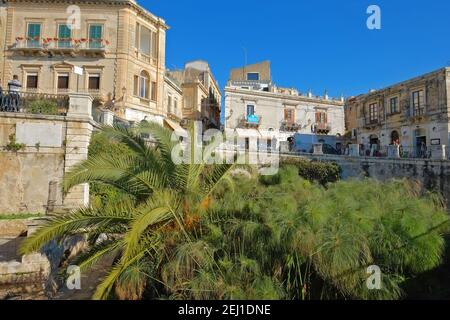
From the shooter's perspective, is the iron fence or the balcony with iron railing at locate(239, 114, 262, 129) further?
the balcony with iron railing at locate(239, 114, 262, 129)

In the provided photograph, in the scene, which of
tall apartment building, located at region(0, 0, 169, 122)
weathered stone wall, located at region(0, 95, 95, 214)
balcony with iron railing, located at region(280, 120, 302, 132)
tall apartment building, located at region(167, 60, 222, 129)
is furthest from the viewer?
balcony with iron railing, located at region(280, 120, 302, 132)

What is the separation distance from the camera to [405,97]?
31984 mm

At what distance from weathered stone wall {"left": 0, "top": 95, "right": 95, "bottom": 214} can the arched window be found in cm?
1295

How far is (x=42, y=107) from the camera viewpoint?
13797mm

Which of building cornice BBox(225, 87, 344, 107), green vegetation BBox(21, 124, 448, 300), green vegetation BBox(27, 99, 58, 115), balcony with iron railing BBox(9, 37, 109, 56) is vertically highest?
balcony with iron railing BBox(9, 37, 109, 56)

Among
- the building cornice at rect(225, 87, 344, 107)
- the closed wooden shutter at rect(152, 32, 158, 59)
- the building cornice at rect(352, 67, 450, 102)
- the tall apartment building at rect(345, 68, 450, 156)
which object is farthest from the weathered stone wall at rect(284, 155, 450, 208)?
the closed wooden shutter at rect(152, 32, 158, 59)

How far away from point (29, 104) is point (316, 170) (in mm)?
16364

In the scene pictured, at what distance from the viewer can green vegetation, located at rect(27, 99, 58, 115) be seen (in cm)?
1371

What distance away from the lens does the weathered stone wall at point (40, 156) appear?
42.4 feet

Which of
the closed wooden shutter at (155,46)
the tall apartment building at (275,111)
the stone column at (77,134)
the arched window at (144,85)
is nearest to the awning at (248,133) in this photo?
the tall apartment building at (275,111)

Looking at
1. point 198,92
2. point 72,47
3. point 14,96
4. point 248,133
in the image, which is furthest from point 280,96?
point 14,96

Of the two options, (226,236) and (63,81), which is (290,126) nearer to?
(63,81)

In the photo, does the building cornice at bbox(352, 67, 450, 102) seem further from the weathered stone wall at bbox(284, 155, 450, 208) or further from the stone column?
the stone column

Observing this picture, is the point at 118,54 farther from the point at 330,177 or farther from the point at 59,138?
the point at 330,177
